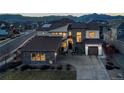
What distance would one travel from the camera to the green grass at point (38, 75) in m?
12.5

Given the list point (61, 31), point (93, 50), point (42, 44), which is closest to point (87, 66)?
point (93, 50)

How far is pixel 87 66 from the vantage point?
14172 millimetres

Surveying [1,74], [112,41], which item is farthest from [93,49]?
[1,74]

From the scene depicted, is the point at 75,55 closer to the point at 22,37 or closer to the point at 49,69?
the point at 49,69

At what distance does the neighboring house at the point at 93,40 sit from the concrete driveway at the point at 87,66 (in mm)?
739

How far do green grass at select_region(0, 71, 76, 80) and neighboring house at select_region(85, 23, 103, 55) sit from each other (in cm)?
304

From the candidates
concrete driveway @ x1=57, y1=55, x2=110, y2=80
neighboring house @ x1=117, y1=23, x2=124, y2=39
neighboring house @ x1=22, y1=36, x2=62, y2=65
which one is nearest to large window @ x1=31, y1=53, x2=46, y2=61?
neighboring house @ x1=22, y1=36, x2=62, y2=65

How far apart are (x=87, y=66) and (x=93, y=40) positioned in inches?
104

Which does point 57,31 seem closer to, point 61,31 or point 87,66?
point 61,31

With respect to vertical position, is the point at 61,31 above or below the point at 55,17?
below

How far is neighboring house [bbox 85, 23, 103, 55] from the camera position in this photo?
1537 centimetres

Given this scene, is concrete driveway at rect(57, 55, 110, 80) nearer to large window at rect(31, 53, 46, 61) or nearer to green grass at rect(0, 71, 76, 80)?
green grass at rect(0, 71, 76, 80)

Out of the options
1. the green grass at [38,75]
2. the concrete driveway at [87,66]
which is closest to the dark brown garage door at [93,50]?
the concrete driveway at [87,66]

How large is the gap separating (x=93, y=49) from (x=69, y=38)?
69.7 inches
